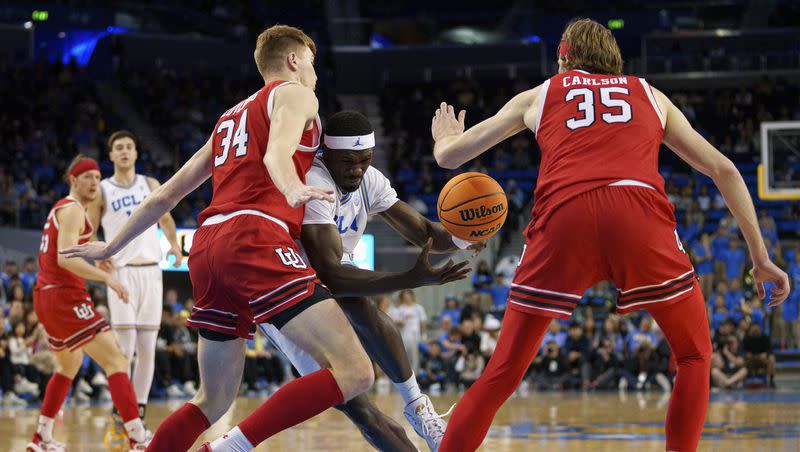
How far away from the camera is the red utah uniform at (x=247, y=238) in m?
4.01

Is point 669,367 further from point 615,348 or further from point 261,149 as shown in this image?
point 261,149

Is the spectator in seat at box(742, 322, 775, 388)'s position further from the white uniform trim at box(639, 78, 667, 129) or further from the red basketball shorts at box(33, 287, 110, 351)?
the white uniform trim at box(639, 78, 667, 129)

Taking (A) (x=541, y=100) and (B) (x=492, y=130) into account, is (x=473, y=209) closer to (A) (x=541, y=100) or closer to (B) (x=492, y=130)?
(B) (x=492, y=130)

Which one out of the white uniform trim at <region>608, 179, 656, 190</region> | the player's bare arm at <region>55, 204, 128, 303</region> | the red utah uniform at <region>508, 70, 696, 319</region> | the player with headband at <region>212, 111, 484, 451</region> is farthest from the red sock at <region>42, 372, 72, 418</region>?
the white uniform trim at <region>608, 179, 656, 190</region>

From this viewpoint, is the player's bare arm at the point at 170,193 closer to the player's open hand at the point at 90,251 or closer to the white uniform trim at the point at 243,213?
the player's open hand at the point at 90,251

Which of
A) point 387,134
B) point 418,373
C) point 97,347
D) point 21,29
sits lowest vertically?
point 418,373

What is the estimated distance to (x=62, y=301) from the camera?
7277 mm

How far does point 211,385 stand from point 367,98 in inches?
923

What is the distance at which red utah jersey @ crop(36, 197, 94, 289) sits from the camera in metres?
7.29

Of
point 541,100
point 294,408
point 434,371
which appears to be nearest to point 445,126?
point 541,100

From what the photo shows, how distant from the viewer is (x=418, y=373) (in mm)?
15586

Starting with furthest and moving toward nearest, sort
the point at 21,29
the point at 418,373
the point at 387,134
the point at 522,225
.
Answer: the point at 21,29 → the point at 387,134 → the point at 522,225 → the point at 418,373

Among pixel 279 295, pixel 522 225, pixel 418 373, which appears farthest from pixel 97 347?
pixel 522 225

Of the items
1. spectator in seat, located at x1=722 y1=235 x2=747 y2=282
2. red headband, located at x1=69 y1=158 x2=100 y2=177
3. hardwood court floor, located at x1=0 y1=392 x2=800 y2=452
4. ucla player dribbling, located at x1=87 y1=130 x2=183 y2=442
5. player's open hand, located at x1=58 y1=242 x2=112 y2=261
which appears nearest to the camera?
player's open hand, located at x1=58 y1=242 x2=112 y2=261
